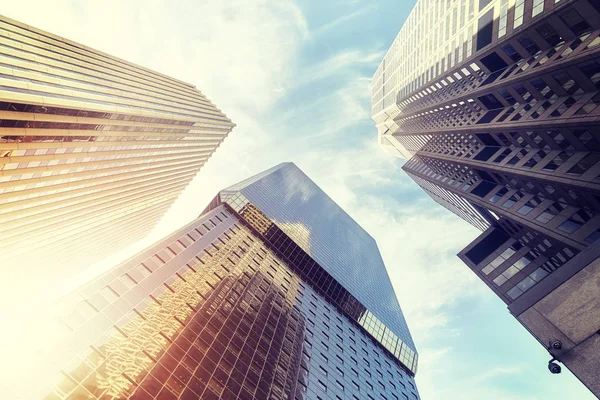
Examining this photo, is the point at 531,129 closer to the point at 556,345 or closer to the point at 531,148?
the point at 531,148

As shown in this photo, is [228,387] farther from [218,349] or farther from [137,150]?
[137,150]

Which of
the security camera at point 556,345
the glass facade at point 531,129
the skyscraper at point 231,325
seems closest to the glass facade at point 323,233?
the skyscraper at point 231,325

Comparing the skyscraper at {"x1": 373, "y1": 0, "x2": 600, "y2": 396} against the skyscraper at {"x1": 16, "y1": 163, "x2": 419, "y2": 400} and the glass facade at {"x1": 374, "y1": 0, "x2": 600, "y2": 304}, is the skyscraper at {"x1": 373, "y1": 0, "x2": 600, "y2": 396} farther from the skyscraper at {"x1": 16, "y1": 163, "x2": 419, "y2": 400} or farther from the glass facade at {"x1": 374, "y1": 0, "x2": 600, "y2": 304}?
the skyscraper at {"x1": 16, "y1": 163, "x2": 419, "y2": 400}

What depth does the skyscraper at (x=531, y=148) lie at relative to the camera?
41.9ft

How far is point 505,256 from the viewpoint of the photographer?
171 feet

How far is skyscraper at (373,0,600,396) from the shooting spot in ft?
41.9

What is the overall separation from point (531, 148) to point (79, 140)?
64.5 metres

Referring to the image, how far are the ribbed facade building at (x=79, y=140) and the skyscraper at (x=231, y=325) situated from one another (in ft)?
66.8

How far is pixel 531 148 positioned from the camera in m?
46.1

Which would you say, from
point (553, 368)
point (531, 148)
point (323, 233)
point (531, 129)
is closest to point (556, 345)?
point (553, 368)

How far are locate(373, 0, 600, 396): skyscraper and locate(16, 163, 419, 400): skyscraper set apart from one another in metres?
27.6

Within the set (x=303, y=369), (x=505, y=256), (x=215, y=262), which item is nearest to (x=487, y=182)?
(x=505, y=256)

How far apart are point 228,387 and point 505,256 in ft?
139

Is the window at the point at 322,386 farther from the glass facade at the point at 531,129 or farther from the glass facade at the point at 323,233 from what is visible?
the glass facade at the point at 323,233
